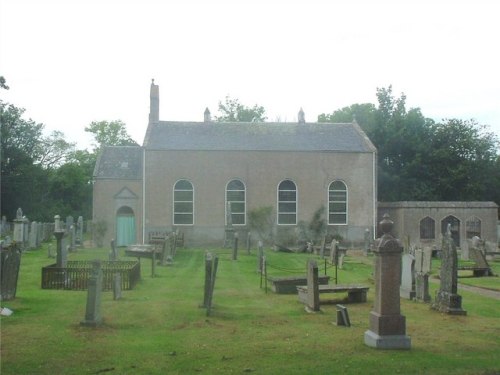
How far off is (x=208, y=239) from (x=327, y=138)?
37.4ft

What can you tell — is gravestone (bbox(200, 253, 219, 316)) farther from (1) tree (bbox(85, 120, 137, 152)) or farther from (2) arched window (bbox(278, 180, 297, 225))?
(1) tree (bbox(85, 120, 137, 152))

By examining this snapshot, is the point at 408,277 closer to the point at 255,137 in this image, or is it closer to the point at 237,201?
the point at 237,201

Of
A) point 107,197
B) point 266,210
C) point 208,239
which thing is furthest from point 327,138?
point 107,197

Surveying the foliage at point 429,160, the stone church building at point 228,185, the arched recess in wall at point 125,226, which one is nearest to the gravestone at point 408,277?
the stone church building at point 228,185

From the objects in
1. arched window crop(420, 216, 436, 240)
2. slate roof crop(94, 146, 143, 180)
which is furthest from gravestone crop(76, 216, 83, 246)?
arched window crop(420, 216, 436, 240)

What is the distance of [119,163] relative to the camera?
43.2m

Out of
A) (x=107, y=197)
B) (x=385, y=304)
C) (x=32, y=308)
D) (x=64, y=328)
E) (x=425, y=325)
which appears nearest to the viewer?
(x=385, y=304)

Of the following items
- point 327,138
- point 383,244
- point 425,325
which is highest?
point 327,138

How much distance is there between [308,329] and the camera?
12.8 m

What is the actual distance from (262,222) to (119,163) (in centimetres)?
1108

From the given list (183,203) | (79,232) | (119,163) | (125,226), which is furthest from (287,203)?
(79,232)

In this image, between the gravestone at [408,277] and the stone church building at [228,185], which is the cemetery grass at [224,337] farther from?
the stone church building at [228,185]

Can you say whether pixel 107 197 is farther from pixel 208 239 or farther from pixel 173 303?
pixel 173 303

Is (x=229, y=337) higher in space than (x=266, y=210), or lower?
lower
